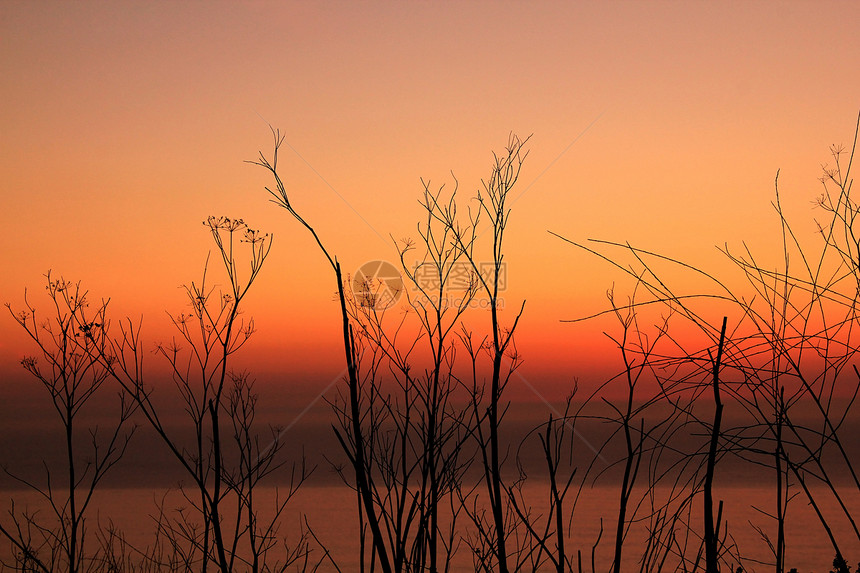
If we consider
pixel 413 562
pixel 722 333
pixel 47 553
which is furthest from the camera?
pixel 47 553

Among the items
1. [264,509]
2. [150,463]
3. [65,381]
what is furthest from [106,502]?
[65,381]

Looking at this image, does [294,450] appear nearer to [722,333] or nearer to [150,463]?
[150,463]

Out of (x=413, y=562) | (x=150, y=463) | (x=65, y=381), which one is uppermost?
(x=65, y=381)

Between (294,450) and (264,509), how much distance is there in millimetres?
68845

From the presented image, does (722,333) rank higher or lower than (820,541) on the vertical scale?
higher

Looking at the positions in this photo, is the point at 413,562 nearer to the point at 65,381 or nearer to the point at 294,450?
the point at 65,381

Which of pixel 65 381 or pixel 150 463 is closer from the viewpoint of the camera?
pixel 65 381

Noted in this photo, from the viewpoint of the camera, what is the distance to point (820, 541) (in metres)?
47.8

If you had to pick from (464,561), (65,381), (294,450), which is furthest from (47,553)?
(294,450)

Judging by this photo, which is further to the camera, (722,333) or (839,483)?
(839,483)

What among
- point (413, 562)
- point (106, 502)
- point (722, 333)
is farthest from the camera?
point (106, 502)

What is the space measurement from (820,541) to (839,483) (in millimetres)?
53607

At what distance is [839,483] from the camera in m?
93.5

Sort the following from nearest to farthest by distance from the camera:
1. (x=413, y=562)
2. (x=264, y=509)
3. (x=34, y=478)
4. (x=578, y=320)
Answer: (x=578, y=320) → (x=413, y=562) → (x=264, y=509) → (x=34, y=478)
